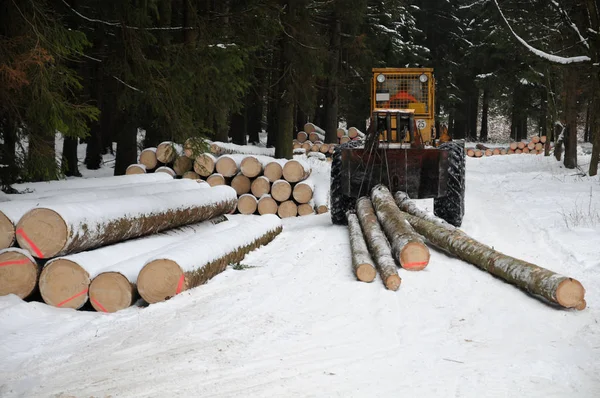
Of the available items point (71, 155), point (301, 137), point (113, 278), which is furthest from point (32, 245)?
point (301, 137)

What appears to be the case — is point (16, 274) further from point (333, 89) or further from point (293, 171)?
point (333, 89)

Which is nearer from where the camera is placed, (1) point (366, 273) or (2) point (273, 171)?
(1) point (366, 273)

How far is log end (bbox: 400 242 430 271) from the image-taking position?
679 centimetres

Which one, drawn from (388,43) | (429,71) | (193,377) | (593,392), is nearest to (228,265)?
(193,377)

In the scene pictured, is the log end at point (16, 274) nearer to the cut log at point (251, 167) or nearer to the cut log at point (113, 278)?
the cut log at point (113, 278)

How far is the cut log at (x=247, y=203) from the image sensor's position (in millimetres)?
13883

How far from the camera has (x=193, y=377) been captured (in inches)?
159

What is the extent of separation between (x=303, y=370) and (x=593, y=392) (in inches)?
76.5

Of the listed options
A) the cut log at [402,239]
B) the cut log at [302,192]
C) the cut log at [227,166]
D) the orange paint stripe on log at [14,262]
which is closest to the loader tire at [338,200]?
the cut log at [402,239]

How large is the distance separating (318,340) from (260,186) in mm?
9323

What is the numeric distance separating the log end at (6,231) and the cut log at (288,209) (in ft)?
27.1

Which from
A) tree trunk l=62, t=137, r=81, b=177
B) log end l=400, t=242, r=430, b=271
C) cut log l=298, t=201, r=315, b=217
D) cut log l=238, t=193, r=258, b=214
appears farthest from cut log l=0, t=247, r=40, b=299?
tree trunk l=62, t=137, r=81, b=177

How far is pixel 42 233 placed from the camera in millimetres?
5941

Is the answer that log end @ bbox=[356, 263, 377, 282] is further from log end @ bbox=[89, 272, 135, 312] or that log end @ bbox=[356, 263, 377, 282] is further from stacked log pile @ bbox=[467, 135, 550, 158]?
stacked log pile @ bbox=[467, 135, 550, 158]
